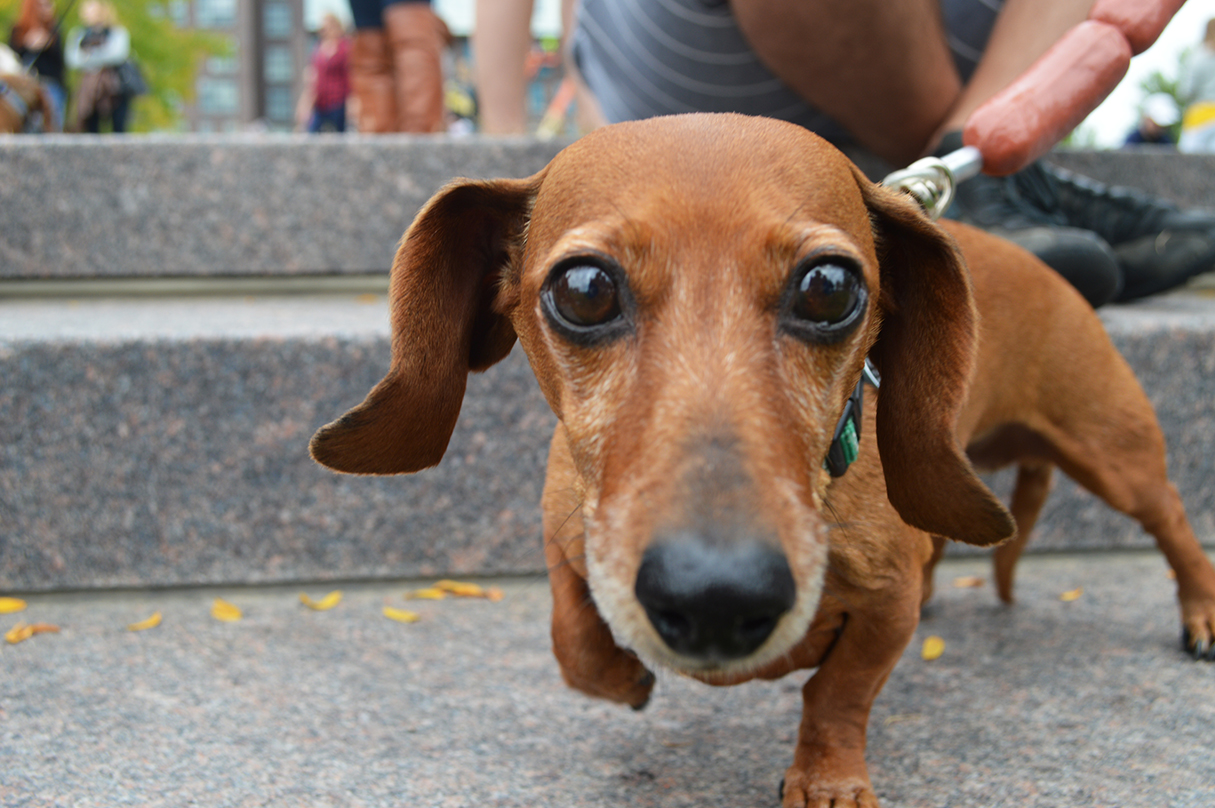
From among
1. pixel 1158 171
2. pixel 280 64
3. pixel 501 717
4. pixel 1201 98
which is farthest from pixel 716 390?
pixel 280 64

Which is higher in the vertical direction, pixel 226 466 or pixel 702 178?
pixel 702 178

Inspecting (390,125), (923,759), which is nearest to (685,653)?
(923,759)

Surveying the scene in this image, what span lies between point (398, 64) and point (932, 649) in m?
4.06

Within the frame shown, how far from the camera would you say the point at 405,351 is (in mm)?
1647

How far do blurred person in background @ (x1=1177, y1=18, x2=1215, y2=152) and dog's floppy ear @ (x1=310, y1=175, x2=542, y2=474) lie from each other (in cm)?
809

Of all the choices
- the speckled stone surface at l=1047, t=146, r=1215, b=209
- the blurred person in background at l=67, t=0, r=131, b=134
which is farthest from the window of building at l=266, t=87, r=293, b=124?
the speckled stone surface at l=1047, t=146, r=1215, b=209

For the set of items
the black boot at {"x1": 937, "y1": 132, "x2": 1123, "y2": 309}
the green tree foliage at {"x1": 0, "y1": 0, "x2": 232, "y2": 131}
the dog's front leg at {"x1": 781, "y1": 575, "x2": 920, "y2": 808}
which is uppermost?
the black boot at {"x1": 937, "y1": 132, "x2": 1123, "y2": 309}

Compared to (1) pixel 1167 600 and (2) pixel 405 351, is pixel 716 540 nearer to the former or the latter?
(2) pixel 405 351

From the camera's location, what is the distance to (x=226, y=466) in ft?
9.67

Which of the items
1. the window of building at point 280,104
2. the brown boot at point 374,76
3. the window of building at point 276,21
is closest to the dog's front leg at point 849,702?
the brown boot at point 374,76

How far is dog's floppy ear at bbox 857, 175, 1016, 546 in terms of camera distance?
1.62 metres

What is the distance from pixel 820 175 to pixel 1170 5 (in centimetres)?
149

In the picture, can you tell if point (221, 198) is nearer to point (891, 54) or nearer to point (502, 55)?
point (502, 55)

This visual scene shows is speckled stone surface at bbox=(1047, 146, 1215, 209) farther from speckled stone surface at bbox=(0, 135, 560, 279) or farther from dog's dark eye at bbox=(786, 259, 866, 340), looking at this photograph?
dog's dark eye at bbox=(786, 259, 866, 340)
